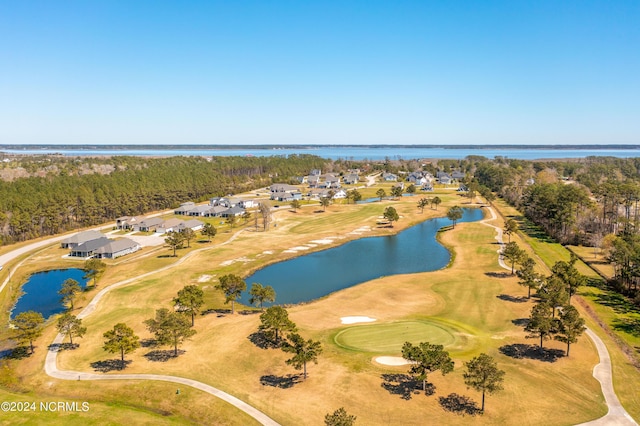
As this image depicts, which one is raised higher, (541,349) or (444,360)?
(444,360)

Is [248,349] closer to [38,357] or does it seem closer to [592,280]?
[38,357]

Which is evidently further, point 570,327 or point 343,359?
point 570,327

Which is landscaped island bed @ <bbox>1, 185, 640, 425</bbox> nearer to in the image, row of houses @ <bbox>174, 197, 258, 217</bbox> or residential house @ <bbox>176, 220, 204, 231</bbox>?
residential house @ <bbox>176, 220, 204, 231</bbox>

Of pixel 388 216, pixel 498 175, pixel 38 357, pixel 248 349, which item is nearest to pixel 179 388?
pixel 248 349

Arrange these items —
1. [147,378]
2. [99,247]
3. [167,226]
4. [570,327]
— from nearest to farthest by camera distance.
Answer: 1. [147,378]
2. [570,327]
3. [99,247]
4. [167,226]

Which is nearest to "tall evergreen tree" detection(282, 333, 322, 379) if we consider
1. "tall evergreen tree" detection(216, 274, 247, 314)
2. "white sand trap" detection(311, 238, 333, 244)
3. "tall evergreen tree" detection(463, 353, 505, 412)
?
"tall evergreen tree" detection(463, 353, 505, 412)

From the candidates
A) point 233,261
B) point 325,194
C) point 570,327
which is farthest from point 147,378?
point 325,194

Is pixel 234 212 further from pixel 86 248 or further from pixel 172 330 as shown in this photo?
pixel 172 330

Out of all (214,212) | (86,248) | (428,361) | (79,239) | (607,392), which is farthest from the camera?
(214,212)
